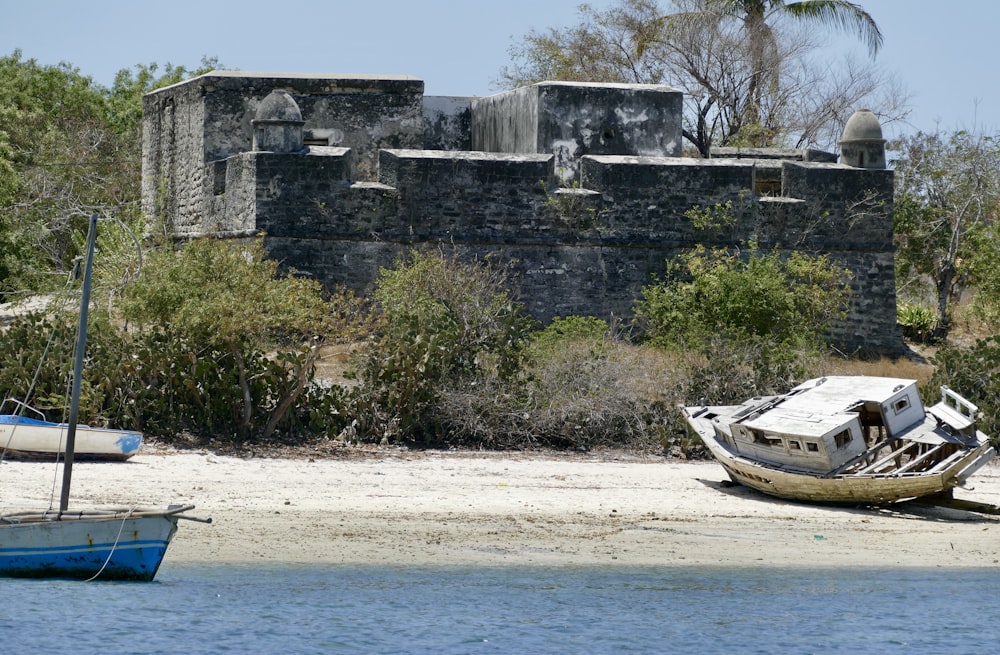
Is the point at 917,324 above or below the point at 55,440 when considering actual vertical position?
above

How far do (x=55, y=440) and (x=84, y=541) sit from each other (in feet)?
13.4

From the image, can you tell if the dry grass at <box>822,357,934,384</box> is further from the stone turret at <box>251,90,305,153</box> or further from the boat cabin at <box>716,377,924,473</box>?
the stone turret at <box>251,90,305,153</box>

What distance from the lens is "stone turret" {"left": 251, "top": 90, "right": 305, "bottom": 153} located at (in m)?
22.1

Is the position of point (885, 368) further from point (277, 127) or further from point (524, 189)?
point (277, 127)

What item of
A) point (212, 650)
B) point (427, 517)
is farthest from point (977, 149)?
point (212, 650)

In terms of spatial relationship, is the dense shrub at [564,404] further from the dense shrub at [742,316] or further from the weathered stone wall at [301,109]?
the weathered stone wall at [301,109]

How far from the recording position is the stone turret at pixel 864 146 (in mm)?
24062

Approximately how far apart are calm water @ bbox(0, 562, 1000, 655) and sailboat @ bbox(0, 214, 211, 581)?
10.6 inches

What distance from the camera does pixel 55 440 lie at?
16109mm

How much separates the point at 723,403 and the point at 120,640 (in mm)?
9680

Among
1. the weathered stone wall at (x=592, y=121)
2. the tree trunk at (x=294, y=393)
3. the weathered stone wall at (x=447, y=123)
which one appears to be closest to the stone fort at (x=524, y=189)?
the weathered stone wall at (x=592, y=121)

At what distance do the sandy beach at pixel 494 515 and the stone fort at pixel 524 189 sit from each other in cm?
566

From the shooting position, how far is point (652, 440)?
1906 cm

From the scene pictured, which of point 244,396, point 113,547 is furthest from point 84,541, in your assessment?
point 244,396
